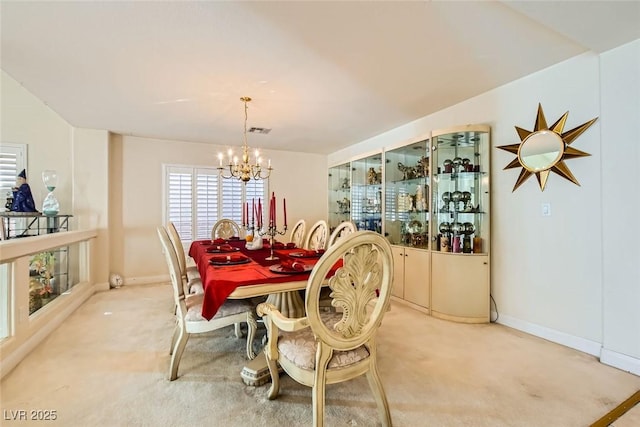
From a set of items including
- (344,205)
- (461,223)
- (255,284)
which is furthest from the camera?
(344,205)

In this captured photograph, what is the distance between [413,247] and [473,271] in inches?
30.4

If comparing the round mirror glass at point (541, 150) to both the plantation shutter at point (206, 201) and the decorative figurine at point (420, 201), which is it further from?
the plantation shutter at point (206, 201)

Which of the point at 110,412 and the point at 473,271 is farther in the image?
the point at 473,271

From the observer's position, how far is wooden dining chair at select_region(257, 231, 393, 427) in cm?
131

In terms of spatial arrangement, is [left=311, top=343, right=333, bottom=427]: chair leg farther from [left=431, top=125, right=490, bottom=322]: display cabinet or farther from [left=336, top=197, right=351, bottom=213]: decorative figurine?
[left=336, top=197, right=351, bottom=213]: decorative figurine

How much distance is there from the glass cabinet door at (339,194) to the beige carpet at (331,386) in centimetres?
303

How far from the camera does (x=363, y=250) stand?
1.37 m

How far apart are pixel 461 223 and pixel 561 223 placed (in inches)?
35.3

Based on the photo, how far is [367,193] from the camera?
485cm

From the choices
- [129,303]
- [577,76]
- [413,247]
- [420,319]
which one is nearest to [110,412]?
[129,303]

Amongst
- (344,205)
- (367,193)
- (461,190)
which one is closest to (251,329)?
(461,190)

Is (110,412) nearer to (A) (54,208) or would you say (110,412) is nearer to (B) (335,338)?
(B) (335,338)

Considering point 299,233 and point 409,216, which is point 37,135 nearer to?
point 299,233

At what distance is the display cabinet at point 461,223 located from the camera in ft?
10.1
